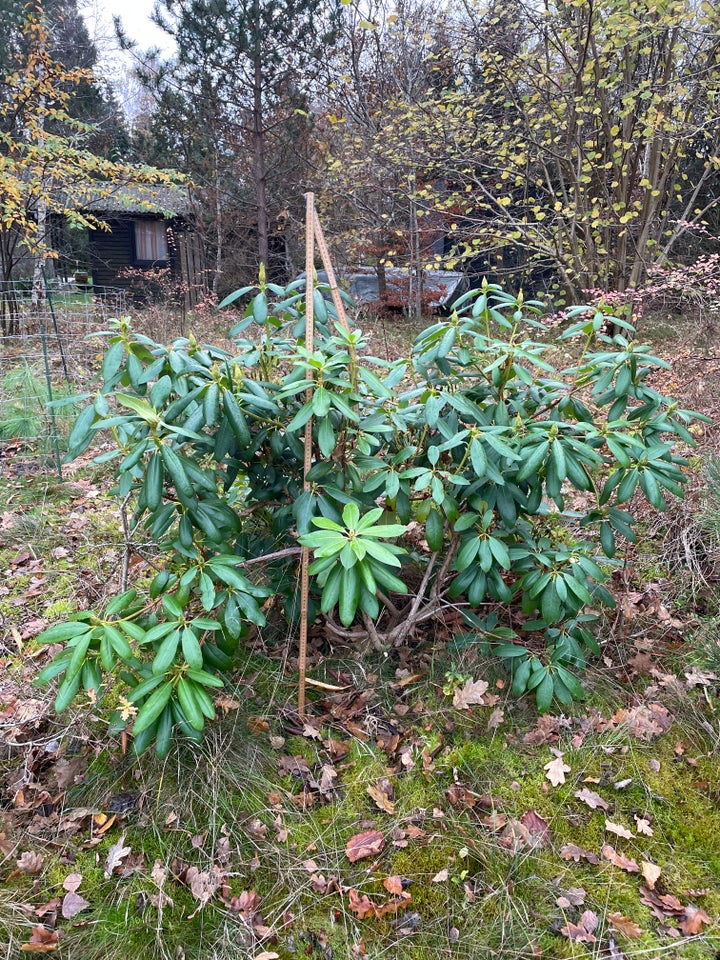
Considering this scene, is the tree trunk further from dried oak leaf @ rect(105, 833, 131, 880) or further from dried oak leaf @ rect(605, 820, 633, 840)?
dried oak leaf @ rect(605, 820, 633, 840)

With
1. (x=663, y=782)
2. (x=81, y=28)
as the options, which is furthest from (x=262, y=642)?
(x=81, y=28)

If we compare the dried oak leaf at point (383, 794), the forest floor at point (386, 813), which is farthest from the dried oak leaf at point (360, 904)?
the dried oak leaf at point (383, 794)

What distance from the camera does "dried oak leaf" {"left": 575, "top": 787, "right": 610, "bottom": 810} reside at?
2104mm

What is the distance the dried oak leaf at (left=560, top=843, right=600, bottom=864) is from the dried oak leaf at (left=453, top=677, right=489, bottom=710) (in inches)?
21.7

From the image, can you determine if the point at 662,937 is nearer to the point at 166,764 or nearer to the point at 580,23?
the point at 166,764

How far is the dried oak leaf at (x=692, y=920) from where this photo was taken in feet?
5.90

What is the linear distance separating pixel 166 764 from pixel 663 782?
173 centimetres

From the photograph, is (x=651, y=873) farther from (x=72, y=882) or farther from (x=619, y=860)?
(x=72, y=882)

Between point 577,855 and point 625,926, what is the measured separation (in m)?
0.21

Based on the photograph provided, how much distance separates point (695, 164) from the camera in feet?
31.4

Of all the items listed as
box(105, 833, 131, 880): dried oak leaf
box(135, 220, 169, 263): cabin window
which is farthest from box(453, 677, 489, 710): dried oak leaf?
box(135, 220, 169, 263): cabin window

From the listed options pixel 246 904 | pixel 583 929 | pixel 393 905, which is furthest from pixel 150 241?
pixel 583 929

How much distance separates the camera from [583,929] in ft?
5.91

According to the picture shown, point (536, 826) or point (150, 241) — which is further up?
point (150, 241)
